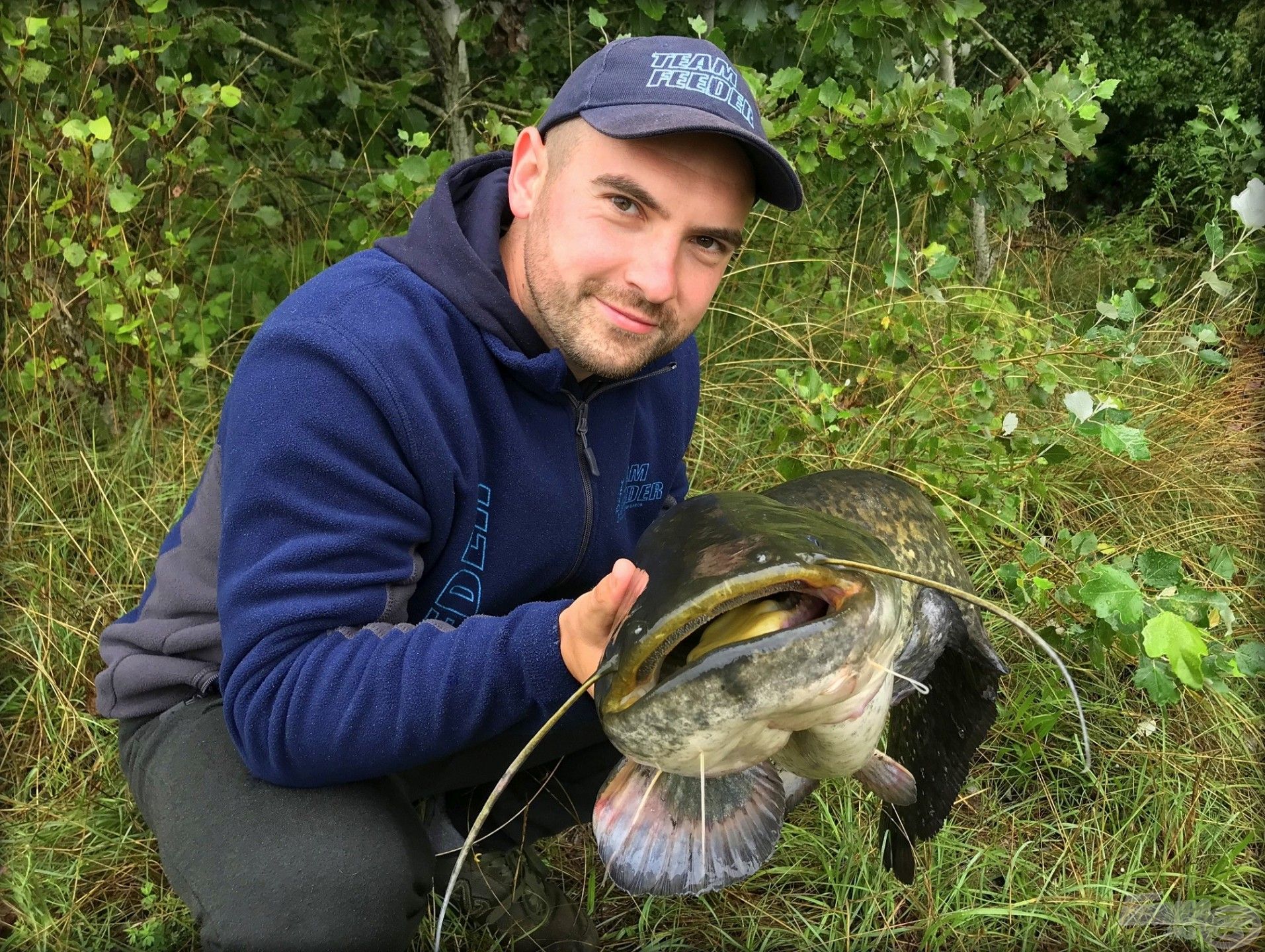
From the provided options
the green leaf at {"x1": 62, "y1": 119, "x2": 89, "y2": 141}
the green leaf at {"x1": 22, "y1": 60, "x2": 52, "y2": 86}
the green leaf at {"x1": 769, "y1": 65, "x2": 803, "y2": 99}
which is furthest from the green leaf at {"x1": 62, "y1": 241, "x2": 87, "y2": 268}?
the green leaf at {"x1": 769, "y1": 65, "x2": 803, "y2": 99}

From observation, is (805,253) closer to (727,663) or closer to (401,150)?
(401,150)

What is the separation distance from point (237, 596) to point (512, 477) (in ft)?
1.55

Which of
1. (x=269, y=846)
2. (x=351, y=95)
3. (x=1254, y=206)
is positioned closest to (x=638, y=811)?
(x=269, y=846)

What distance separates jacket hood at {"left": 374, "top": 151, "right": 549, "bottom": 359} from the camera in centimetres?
154

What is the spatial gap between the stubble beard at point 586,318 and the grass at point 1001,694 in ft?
2.80

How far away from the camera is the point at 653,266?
59.3 inches

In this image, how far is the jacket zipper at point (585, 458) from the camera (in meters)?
1.66

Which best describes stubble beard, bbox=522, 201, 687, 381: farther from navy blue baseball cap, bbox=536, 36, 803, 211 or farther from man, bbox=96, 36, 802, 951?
navy blue baseball cap, bbox=536, 36, 803, 211

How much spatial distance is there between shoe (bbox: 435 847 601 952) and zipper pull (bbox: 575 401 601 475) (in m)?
0.74

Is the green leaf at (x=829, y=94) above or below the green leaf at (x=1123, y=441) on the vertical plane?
above

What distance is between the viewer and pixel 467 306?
1.53 meters

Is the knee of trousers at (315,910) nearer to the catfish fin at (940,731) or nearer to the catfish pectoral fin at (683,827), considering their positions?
the catfish pectoral fin at (683,827)
